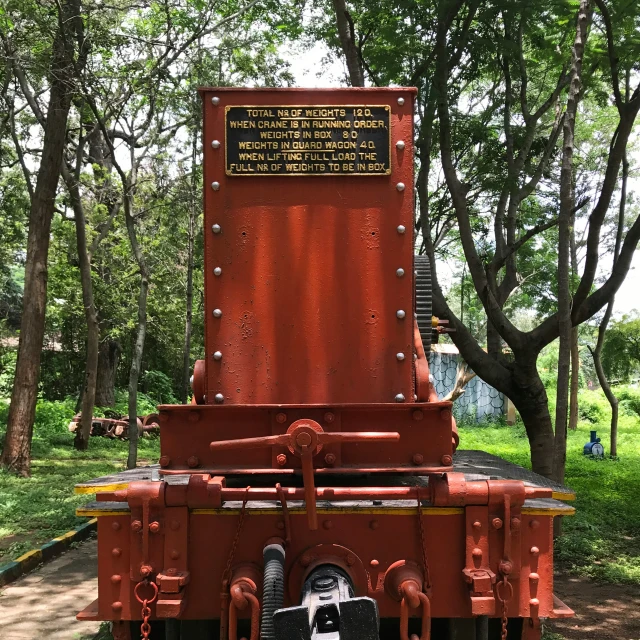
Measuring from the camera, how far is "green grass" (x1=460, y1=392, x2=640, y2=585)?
7.10m

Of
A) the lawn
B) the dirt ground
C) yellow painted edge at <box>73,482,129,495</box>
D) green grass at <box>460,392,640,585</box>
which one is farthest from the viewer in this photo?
the lawn

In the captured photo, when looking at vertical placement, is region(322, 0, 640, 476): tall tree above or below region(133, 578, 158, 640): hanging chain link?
above

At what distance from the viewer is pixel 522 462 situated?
13898 mm

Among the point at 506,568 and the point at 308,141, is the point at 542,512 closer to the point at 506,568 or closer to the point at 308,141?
the point at 506,568

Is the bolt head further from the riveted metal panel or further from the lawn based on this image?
the lawn

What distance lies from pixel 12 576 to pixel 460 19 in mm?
8262

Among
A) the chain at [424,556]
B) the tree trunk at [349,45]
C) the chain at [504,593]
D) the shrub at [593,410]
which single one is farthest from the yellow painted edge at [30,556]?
the shrub at [593,410]

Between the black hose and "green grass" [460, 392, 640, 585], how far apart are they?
460cm

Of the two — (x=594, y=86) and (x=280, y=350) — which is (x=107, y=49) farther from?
(x=280, y=350)

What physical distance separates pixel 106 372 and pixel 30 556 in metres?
17.1

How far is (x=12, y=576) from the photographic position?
6.34 m

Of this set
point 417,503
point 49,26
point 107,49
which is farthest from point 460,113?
point 417,503

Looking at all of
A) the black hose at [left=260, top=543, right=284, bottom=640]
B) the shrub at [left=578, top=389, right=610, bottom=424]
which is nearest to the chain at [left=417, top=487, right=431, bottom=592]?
the black hose at [left=260, top=543, right=284, bottom=640]

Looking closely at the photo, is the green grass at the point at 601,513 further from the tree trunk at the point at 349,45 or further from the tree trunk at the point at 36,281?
the tree trunk at the point at 36,281
